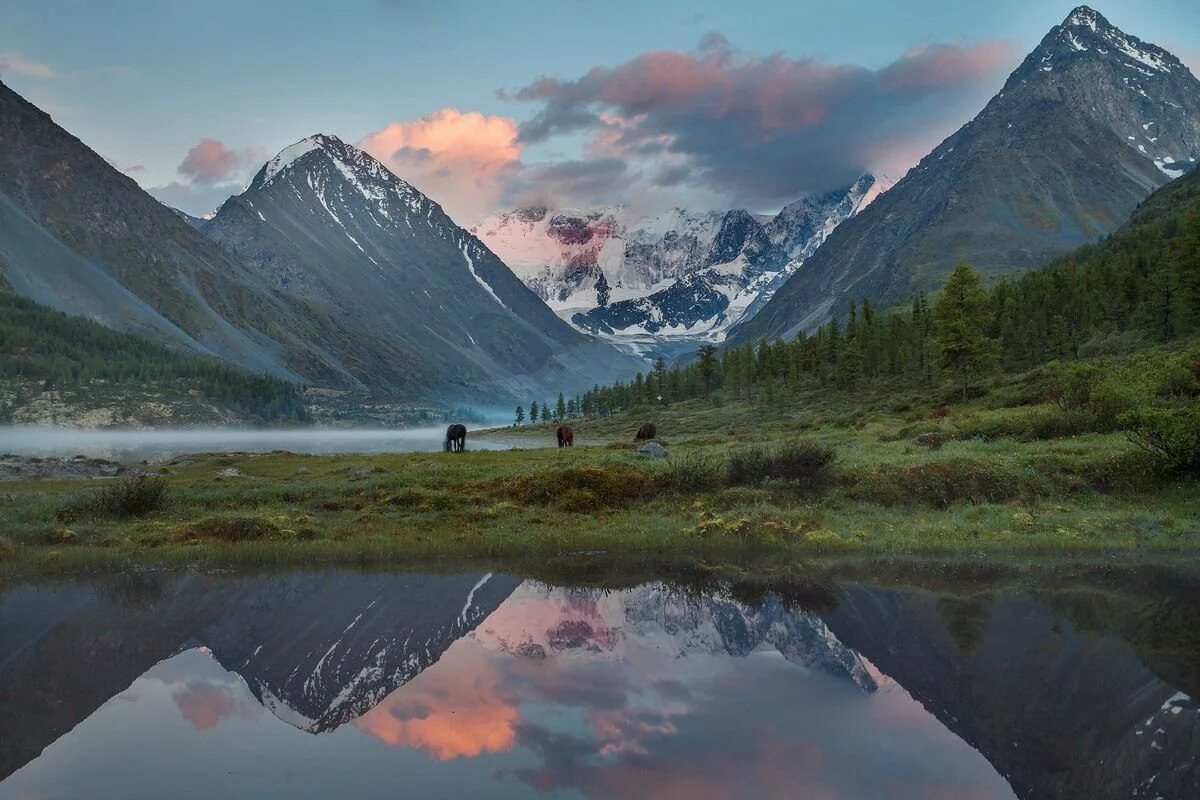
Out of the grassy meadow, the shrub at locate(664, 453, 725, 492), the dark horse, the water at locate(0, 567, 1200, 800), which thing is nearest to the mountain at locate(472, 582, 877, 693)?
the water at locate(0, 567, 1200, 800)

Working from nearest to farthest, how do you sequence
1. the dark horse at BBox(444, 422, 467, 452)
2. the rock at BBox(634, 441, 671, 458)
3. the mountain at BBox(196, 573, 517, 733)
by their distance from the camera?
the mountain at BBox(196, 573, 517, 733) → the rock at BBox(634, 441, 671, 458) → the dark horse at BBox(444, 422, 467, 452)

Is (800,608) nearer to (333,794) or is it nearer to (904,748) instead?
(904,748)

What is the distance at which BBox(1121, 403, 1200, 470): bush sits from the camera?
100 feet

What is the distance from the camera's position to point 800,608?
20.5m

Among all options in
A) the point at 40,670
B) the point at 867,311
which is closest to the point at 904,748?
the point at 40,670

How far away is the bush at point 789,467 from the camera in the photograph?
35.1 m

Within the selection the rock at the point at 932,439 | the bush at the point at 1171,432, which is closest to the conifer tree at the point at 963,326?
the rock at the point at 932,439

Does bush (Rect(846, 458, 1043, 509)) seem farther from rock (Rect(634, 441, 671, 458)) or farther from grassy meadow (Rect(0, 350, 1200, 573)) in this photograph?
rock (Rect(634, 441, 671, 458))

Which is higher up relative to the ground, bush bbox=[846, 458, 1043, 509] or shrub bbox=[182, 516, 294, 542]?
bush bbox=[846, 458, 1043, 509]

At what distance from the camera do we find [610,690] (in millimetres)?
15156

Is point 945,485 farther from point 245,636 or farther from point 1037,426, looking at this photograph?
point 245,636

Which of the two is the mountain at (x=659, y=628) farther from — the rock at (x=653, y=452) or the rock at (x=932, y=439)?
the rock at (x=932, y=439)

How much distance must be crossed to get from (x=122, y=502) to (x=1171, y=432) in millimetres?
41731

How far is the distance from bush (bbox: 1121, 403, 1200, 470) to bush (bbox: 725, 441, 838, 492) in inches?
457
